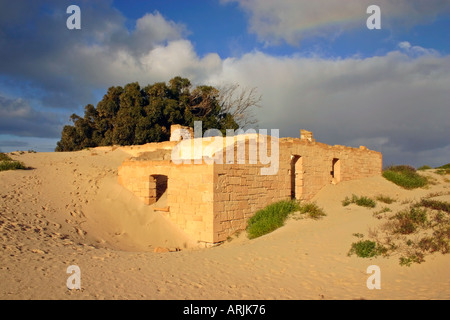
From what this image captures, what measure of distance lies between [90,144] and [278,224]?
19.7 meters

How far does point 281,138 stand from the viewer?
1380 cm

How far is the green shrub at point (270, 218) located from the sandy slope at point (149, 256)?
45cm

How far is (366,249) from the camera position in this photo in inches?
279

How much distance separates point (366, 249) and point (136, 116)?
20358 mm

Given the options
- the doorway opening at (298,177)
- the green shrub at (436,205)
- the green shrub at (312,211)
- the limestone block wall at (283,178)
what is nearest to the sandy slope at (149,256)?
the green shrub at (312,211)

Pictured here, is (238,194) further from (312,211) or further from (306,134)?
(306,134)

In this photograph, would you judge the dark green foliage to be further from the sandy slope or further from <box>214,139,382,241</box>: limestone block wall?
<box>214,139,382,241</box>: limestone block wall

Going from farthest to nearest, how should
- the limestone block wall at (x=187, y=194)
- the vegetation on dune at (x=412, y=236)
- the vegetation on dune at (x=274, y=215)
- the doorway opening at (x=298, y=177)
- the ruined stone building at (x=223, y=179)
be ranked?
the doorway opening at (x=298, y=177), the vegetation on dune at (x=274, y=215), the ruined stone building at (x=223, y=179), the limestone block wall at (x=187, y=194), the vegetation on dune at (x=412, y=236)

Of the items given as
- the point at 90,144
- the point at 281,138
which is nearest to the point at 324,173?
the point at 281,138

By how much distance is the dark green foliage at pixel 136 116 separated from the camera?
2388 cm

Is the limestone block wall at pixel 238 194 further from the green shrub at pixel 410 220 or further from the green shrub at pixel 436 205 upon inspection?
the green shrub at pixel 436 205

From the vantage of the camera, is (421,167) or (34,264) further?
(421,167)
